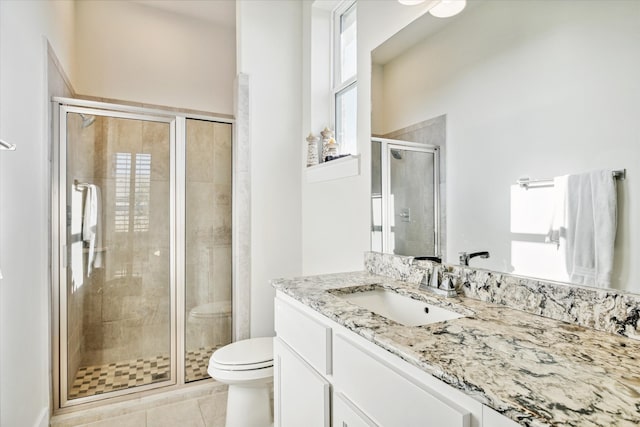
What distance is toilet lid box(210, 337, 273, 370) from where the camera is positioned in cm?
179

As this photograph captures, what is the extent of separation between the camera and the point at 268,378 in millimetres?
1798

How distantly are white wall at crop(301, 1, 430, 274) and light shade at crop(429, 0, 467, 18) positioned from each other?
2.4 inches

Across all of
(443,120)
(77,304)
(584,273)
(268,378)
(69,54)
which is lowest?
(268,378)

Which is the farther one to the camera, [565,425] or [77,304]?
[77,304]

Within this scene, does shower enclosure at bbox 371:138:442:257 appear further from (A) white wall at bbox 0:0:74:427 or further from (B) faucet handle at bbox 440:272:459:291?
(A) white wall at bbox 0:0:74:427

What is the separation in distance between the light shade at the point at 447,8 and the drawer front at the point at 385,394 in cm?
130

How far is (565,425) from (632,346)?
0.47 m

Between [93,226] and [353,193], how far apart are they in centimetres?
174

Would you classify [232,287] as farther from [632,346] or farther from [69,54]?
[632,346]

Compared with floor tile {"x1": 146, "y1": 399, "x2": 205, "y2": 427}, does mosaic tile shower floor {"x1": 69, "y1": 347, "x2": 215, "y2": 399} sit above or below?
above

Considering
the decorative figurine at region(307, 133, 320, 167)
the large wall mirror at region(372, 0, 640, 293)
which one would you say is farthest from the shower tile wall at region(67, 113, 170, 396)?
the large wall mirror at region(372, 0, 640, 293)

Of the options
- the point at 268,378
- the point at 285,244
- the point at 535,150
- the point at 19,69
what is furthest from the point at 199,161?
the point at 535,150

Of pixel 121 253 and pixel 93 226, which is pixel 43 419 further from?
pixel 93 226

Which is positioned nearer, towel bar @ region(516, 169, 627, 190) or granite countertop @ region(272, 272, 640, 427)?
granite countertop @ region(272, 272, 640, 427)
